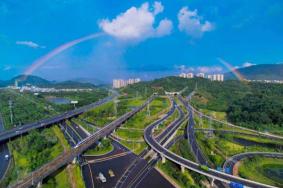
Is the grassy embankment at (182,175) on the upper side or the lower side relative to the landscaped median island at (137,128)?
lower

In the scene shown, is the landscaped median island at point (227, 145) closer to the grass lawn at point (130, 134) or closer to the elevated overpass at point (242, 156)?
the elevated overpass at point (242, 156)

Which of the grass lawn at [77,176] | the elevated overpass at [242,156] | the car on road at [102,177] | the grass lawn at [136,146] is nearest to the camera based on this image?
the grass lawn at [77,176]

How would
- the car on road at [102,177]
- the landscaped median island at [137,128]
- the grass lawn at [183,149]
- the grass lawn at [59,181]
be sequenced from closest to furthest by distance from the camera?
the grass lawn at [59,181] → the car on road at [102,177] → the grass lawn at [183,149] → the landscaped median island at [137,128]

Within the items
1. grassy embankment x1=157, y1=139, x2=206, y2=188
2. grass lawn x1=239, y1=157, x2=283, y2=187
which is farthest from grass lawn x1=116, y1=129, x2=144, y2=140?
grass lawn x1=239, y1=157, x2=283, y2=187

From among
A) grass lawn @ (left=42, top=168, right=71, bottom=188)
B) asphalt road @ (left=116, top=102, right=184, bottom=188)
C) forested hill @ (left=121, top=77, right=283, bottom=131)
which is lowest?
asphalt road @ (left=116, top=102, right=184, bottom=188)

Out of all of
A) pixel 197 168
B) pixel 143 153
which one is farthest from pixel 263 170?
pixel 143 153

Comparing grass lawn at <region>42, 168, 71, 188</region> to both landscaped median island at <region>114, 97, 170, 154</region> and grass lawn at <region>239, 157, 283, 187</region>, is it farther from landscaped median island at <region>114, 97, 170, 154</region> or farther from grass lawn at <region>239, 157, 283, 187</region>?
grass lawn at <region>239, 157, 283, 187</region>

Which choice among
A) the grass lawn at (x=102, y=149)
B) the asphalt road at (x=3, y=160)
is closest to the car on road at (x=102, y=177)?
the grass lawn at (x=102, y=149)

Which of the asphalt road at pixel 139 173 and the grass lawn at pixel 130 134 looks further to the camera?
the grass lawn at pixel 130 134
